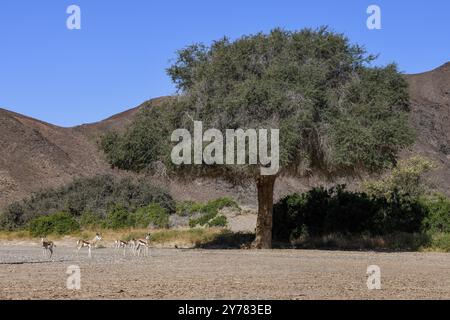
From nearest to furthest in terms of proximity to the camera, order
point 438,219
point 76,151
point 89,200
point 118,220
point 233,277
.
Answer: point 233,277 < point 438,219 < point 118,220 < point 89,200 < point 76,151

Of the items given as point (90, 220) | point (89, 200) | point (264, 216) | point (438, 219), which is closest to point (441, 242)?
point (438, 219)

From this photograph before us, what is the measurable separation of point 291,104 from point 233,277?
1139 cm

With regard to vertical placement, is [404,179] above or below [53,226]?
above

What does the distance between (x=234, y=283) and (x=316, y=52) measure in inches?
623

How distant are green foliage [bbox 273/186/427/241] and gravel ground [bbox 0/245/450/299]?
726 centimetres

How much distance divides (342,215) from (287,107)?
363 inches

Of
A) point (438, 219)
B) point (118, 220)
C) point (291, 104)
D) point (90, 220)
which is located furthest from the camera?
point (90, 220)

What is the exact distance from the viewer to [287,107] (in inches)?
1101

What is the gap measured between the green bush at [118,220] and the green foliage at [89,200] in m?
2.62

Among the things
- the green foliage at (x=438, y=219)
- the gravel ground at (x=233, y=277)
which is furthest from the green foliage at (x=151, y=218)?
the gravel ground at (x=233, y=277)

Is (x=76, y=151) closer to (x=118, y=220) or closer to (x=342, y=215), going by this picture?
(x=118, y=220)

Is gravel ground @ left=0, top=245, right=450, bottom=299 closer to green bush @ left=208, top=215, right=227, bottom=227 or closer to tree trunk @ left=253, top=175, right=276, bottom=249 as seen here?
tree trunk @ left=253, top=175, right=276, bottom=249

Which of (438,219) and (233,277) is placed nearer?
(233,277)

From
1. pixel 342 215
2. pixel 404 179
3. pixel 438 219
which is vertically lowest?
pixel 438 219
